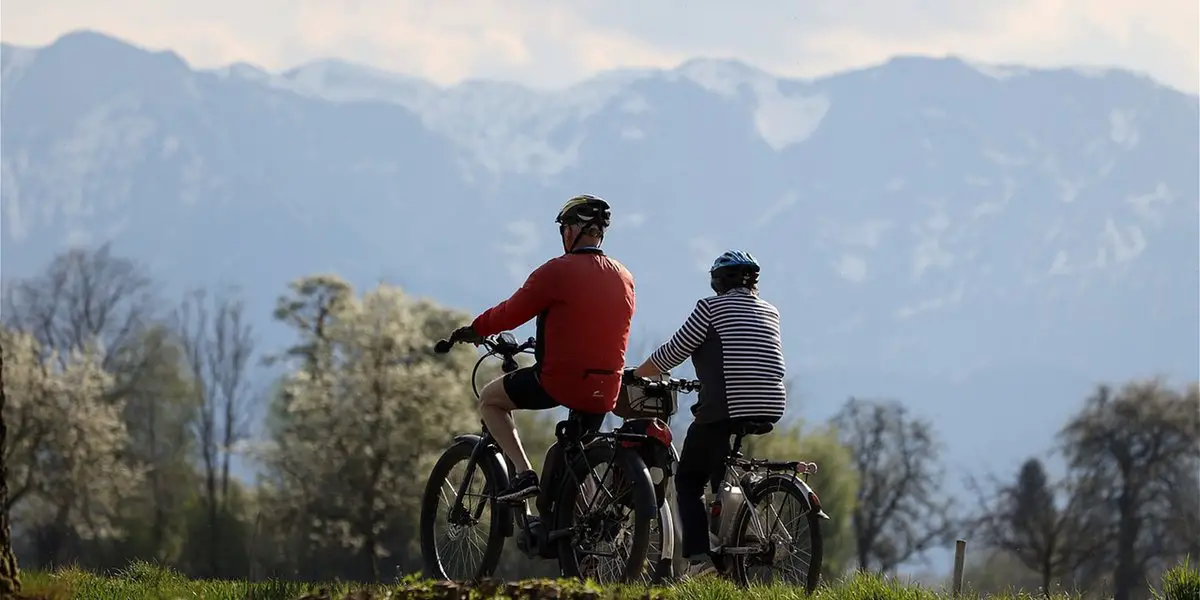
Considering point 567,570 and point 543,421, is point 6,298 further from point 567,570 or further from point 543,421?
point 567,570

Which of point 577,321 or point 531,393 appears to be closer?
point 577,321

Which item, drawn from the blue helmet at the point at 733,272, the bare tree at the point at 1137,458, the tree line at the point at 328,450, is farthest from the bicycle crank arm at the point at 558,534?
the bare tree at the point at 1137,458

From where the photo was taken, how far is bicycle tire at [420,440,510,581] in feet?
30.1

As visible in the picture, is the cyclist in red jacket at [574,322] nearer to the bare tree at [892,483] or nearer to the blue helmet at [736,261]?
the blue helmet at [736,261]

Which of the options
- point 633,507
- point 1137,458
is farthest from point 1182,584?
point 1137,458

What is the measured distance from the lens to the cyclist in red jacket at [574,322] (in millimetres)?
8617

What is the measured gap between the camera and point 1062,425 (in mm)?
62719

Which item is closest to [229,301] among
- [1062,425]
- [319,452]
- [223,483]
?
[223,483]

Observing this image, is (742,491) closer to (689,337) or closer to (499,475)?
(689,337)

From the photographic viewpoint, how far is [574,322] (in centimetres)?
862

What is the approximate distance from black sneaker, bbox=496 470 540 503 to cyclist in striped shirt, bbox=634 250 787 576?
40.3 inches

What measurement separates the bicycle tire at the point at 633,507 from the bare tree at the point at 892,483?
62.4 meters


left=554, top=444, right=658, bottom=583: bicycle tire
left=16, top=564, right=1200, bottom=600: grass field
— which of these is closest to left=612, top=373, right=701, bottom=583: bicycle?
left=554, top=444, right=658, bottom=583: bicycle tire

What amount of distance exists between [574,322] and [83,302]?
68405mm
